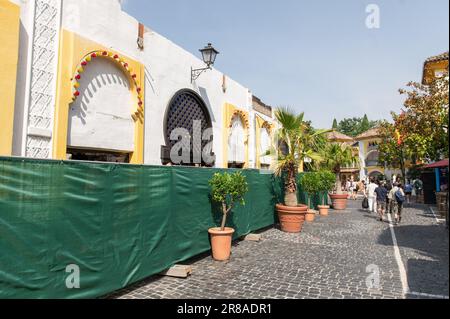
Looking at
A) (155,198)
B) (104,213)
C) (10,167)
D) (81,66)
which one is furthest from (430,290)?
(81,66)

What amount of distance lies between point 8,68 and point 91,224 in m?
3.51

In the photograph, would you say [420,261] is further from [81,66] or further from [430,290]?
[81,66]

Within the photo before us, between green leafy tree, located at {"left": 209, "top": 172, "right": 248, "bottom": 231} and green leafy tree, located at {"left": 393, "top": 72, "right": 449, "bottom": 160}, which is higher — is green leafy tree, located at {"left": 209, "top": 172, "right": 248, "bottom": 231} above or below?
below

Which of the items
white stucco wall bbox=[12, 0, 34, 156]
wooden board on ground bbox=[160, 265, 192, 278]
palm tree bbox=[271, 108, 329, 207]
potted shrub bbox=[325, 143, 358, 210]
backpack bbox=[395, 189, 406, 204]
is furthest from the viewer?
potted shrub bbox=[325, 143, 358, 210]

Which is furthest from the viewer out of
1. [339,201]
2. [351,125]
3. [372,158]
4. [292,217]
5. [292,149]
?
[351,125]

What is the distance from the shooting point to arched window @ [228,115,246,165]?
13.7 metres

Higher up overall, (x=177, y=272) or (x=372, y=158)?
(x=372, y=158)

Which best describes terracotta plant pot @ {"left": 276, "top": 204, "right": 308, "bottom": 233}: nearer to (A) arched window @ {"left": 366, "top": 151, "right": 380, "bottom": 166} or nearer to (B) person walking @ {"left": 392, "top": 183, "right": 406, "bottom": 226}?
(B) person walking @ {"left": 392, "top": 183, "right": 406, "bottom": 226}

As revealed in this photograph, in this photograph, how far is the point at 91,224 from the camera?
393 centimetres

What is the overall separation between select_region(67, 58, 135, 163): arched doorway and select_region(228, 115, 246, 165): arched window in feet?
20.3

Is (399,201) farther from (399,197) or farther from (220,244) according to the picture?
(220,244)

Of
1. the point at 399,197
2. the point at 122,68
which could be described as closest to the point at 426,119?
the point at 399,197

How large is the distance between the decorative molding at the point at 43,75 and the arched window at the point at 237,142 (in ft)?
27.8

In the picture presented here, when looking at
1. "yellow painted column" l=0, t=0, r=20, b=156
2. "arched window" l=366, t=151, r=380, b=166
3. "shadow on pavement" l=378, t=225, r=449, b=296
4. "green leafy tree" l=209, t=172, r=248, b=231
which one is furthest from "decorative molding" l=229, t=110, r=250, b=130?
"arched window" l=366, t=151, r=380, b=166
